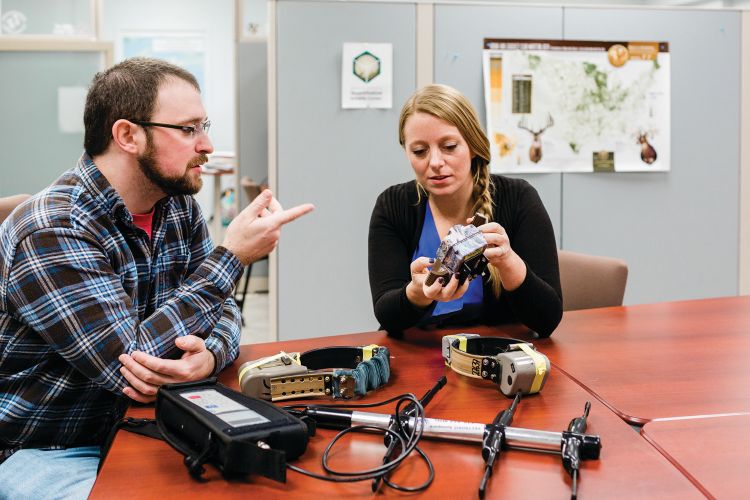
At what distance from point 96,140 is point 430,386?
78 cm

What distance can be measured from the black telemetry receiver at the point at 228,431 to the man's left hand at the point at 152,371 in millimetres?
145

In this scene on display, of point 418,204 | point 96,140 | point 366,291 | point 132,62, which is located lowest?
point 366,291

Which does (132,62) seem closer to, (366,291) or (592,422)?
(592,422)

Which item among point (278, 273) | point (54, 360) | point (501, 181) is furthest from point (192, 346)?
point (278, 273)

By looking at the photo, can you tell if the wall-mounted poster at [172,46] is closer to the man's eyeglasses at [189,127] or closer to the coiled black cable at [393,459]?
the man's eyeglasses at [189,127]

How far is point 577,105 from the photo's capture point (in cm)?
319

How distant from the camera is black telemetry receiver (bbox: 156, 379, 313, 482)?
84cm

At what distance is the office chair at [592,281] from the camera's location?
198 centimetres

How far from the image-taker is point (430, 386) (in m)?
1.19

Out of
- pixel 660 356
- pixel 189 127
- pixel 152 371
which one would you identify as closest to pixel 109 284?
pixel 152 371

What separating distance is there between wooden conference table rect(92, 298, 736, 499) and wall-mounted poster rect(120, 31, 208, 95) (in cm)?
675

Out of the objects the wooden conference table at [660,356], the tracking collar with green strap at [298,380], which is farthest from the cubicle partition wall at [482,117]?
the tracking collar with green strap at [298,380]

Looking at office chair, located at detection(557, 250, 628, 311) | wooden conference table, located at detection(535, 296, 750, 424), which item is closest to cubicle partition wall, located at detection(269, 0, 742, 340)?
office chair, located at detection(557, 250, 628, 311)

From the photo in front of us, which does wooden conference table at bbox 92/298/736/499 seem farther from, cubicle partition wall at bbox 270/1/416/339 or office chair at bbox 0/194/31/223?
cubicle partition wall at bbox 270/1/416/339
